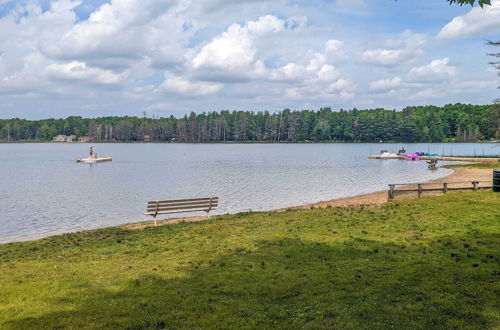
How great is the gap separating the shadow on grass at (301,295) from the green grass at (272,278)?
0.02 metres

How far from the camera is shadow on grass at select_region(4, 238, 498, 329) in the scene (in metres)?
6.82

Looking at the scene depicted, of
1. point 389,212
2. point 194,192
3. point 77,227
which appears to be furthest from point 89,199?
point 389,212

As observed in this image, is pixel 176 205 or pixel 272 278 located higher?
pixel 176 205

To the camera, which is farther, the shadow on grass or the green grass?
the green grass

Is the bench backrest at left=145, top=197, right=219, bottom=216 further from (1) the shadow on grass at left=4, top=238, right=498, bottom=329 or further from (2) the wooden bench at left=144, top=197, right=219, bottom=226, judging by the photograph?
(1) the shadow on grass at left=4, top=238, right=498, bottom=329

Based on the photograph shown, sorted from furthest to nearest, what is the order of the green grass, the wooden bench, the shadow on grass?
the wooden bench
the green grass
the shadow on grass

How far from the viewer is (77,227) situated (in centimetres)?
2400

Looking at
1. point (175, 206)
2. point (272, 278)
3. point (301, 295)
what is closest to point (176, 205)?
point (175, 206)

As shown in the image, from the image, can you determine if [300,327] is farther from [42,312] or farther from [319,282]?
[42,312]

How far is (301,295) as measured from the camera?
798 cm

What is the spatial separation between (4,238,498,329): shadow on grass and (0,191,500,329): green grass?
0.02m

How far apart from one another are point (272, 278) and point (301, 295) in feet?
4.14

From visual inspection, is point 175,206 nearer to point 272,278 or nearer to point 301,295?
point 272,278

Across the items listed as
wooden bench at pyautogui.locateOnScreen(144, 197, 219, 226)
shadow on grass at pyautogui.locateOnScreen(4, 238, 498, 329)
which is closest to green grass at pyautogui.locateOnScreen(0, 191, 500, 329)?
shadow on grass at pyautogui.locateOnScreen(4, 238, 498, 329)
